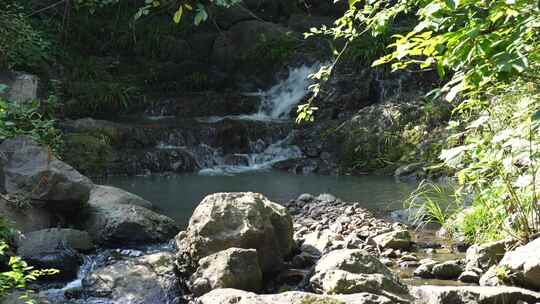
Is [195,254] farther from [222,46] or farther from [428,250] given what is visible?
[222,46]

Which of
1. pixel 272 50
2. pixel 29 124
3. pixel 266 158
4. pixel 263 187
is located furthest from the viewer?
pixel 272 50

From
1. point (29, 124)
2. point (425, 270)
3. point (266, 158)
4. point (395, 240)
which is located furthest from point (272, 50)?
point (425, 270)

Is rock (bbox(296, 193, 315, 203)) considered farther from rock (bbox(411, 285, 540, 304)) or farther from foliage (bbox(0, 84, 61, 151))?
rock (bbox(411, 285, 540, 304))

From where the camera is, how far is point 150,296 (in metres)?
4.94

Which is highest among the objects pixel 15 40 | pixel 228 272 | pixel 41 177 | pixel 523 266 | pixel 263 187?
pixel 15 40

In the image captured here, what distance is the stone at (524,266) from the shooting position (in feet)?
14.3

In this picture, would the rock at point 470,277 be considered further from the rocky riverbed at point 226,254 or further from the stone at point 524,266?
the stone at point 524,266

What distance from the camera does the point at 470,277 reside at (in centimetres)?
489

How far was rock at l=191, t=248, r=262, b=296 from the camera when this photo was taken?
185 inches

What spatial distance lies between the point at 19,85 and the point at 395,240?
265 inches

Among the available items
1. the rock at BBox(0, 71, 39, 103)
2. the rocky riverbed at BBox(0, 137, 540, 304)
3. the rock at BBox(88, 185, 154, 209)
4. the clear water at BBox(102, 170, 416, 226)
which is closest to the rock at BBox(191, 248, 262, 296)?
the rocky riverbed at BBox(0, 137, 540, 304)

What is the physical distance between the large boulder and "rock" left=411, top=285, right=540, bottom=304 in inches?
57.1

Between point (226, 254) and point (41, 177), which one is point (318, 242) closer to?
point (226, 254)

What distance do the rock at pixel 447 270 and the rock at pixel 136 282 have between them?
1999mm
